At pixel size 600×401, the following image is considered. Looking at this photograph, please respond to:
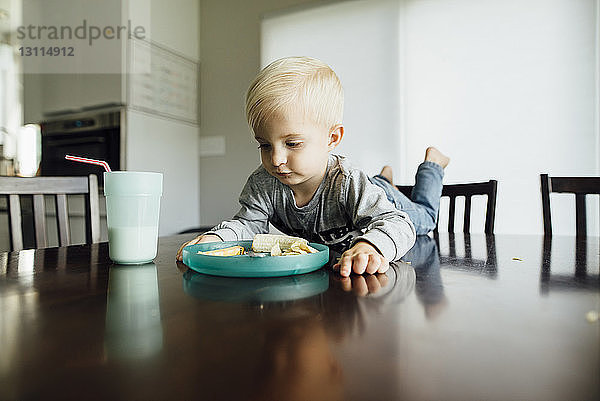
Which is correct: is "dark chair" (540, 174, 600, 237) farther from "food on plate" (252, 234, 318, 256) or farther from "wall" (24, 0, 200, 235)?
"wall" (24, 0, 200, 235)

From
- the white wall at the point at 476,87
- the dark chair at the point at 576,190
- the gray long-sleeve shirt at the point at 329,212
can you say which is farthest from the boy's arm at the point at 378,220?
the white wall at the point at 476,87

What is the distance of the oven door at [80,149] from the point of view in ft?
8.86

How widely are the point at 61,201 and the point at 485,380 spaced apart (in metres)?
1.13

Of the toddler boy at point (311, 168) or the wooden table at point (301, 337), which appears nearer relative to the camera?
the wooden table at point (301, 337)

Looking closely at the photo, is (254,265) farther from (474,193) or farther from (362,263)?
(474,193)

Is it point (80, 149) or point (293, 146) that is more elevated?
point (80, 149)

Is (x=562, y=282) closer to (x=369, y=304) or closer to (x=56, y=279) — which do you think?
(x=369, y=304)

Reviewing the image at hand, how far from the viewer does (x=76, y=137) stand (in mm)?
2840

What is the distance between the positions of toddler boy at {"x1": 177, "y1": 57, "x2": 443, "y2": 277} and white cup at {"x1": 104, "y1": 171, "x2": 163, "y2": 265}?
0.07 meters

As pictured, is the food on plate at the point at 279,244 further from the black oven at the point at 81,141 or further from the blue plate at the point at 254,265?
the black oven at the point at 81,141

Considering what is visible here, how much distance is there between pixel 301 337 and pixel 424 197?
1203 millimetres

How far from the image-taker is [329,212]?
95 centimetres

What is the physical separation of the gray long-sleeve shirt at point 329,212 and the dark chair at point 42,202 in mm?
422

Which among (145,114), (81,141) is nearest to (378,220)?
(145,114)
